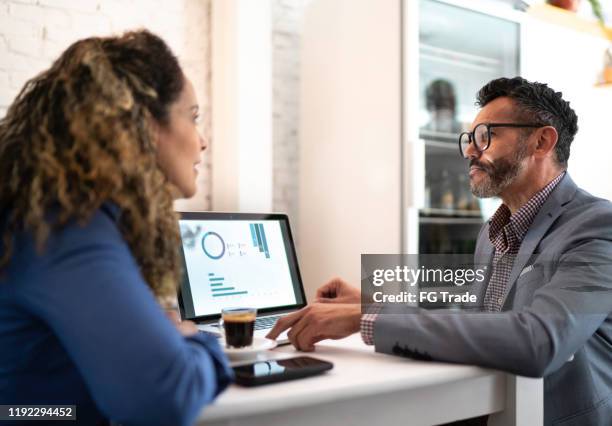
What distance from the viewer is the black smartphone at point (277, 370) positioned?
3.30 ft

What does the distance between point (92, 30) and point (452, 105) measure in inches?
71.7

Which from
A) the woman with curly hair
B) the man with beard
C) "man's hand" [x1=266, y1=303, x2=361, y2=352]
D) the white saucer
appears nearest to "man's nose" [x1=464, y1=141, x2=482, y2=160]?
the man with beard

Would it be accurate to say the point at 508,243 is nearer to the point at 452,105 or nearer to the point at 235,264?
the point at 235,264

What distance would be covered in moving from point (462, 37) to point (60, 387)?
8.72ft

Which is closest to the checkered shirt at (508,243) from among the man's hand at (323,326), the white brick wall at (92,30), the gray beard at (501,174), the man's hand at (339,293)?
the gray beard at (501,174)

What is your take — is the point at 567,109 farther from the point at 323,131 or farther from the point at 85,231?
the point at 85,231

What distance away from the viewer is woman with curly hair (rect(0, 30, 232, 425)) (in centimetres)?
76

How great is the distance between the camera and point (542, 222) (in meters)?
1.62

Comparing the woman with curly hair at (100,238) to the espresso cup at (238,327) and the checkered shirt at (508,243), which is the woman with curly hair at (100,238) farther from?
the checkered shirt at (508,243)

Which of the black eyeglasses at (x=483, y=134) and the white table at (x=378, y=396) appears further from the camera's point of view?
the black eyeglasses at (x=483, y=134)

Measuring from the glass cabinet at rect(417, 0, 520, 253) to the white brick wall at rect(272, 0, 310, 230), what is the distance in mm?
612
